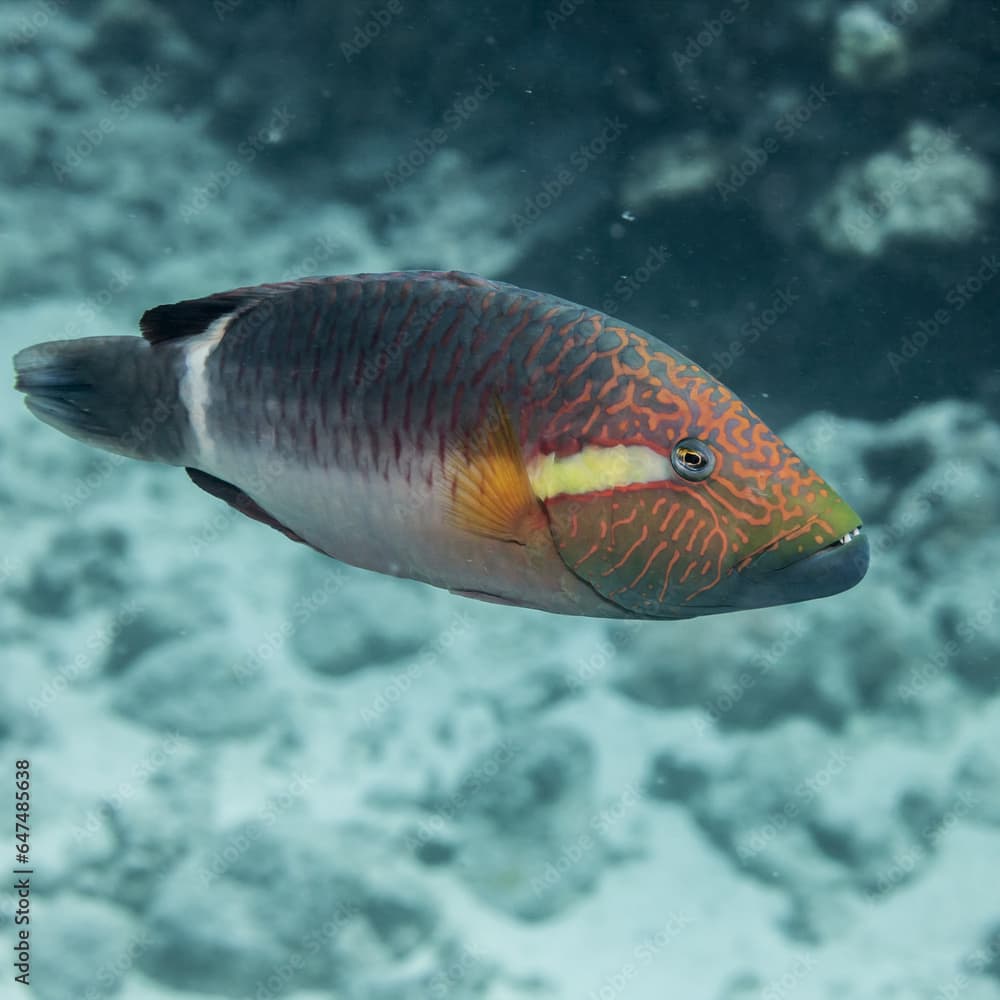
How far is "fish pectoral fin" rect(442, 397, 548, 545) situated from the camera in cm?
202

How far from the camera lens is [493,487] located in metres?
2.02

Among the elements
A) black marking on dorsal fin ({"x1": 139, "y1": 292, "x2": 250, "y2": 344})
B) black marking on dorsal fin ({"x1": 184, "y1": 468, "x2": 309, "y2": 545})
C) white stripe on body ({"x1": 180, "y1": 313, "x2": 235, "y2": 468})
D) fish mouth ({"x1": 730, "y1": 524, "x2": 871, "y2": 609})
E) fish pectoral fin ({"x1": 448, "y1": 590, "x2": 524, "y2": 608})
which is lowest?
fish mouth ({"x1": 730, "y1": 524, "x2": 871, "y2": 609})

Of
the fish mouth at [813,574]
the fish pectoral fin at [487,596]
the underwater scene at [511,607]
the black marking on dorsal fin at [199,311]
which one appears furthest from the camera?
the underwater scene at [511,607]

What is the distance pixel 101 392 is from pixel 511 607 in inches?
130

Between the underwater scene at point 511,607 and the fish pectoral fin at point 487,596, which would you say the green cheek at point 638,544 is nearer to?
the fish pectoral fin at point 487,596

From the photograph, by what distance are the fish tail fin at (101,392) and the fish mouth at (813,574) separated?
163 centimetres

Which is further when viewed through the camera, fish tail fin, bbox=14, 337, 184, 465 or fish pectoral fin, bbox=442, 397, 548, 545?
fish tail fin, bbox=14, 337, 184, 465

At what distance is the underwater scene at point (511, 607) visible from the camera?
5652mm

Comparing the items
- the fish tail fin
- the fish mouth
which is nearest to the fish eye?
the fish mouth

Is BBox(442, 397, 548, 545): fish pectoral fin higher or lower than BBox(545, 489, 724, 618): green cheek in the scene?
higher

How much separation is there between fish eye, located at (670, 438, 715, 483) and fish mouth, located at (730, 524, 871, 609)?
0.24 metres

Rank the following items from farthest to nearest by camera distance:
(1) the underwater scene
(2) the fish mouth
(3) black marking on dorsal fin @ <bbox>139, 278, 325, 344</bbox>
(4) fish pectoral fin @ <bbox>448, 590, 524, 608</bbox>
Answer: (1) the underwater scene < (3) black marking on dorsal fin @ <bbox>139, 278, 325, 344</bbox> < (4) fish pectoral fin @ <bbox>448, 590, 524, 608</bbox> < (2) the fish mouth

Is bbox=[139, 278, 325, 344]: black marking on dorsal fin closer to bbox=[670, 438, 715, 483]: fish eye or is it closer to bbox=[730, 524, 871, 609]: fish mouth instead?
bbox=[670, 438, 715, 483]: fish eye

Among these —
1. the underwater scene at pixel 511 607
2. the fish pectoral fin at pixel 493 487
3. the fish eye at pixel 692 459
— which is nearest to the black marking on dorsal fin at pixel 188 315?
the fish pectoral fin at pixel 493 487
